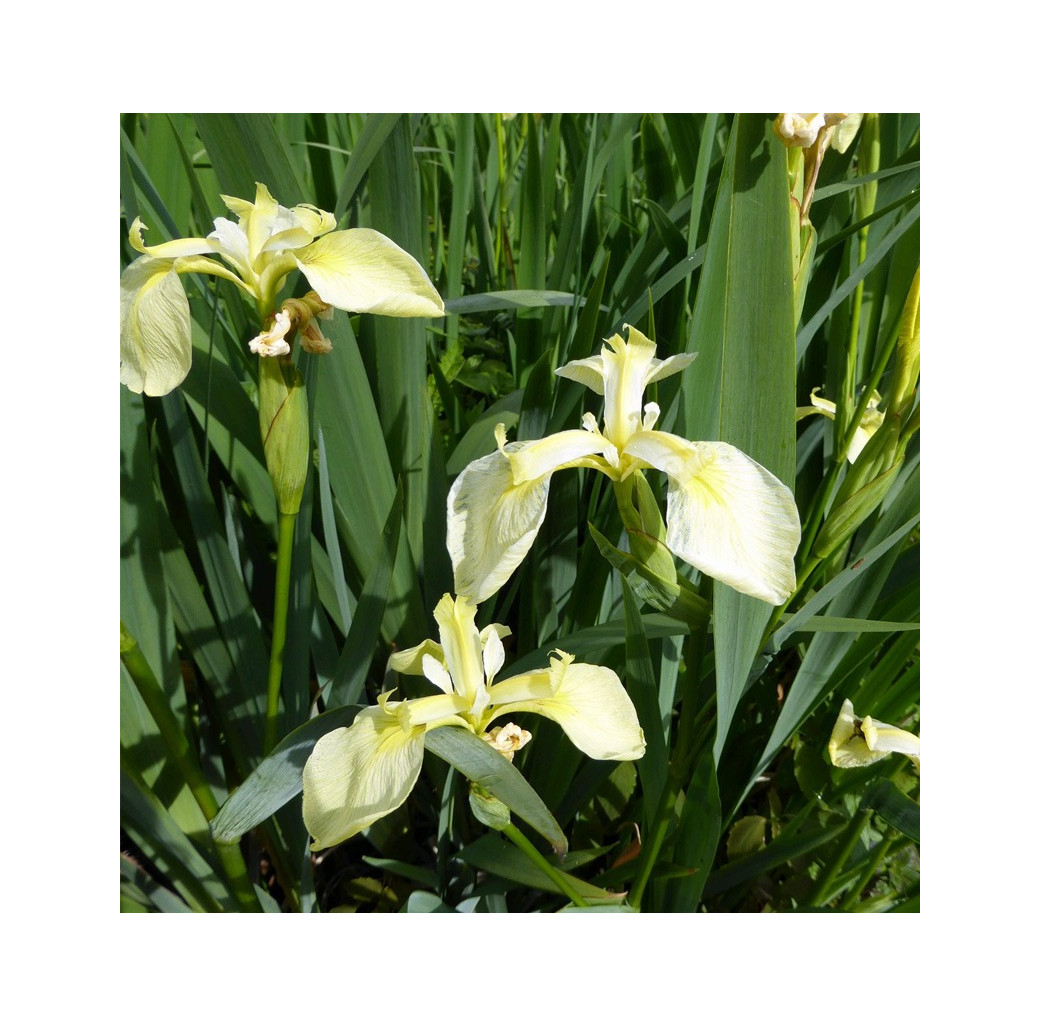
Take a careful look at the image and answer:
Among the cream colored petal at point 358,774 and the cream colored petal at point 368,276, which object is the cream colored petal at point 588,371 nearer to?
the cream colored petal at point 368,276

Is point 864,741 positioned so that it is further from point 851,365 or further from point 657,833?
point 851,365

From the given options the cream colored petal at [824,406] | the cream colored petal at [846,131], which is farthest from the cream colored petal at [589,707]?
the cream colored petal at [846,131]

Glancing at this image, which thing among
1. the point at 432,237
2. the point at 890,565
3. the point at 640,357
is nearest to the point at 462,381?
the point at 432,237

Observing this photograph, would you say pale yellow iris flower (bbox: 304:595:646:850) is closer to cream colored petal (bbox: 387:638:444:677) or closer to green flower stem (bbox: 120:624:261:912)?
cream colored petal (bbox: 387:638:444:677)

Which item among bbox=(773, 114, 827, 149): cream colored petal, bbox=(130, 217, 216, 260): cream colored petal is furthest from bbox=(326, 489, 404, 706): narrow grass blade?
bbox=(773, 114, 827, 149): cream colored petal

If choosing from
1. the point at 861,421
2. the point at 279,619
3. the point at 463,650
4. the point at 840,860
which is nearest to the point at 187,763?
the point at 279,619
